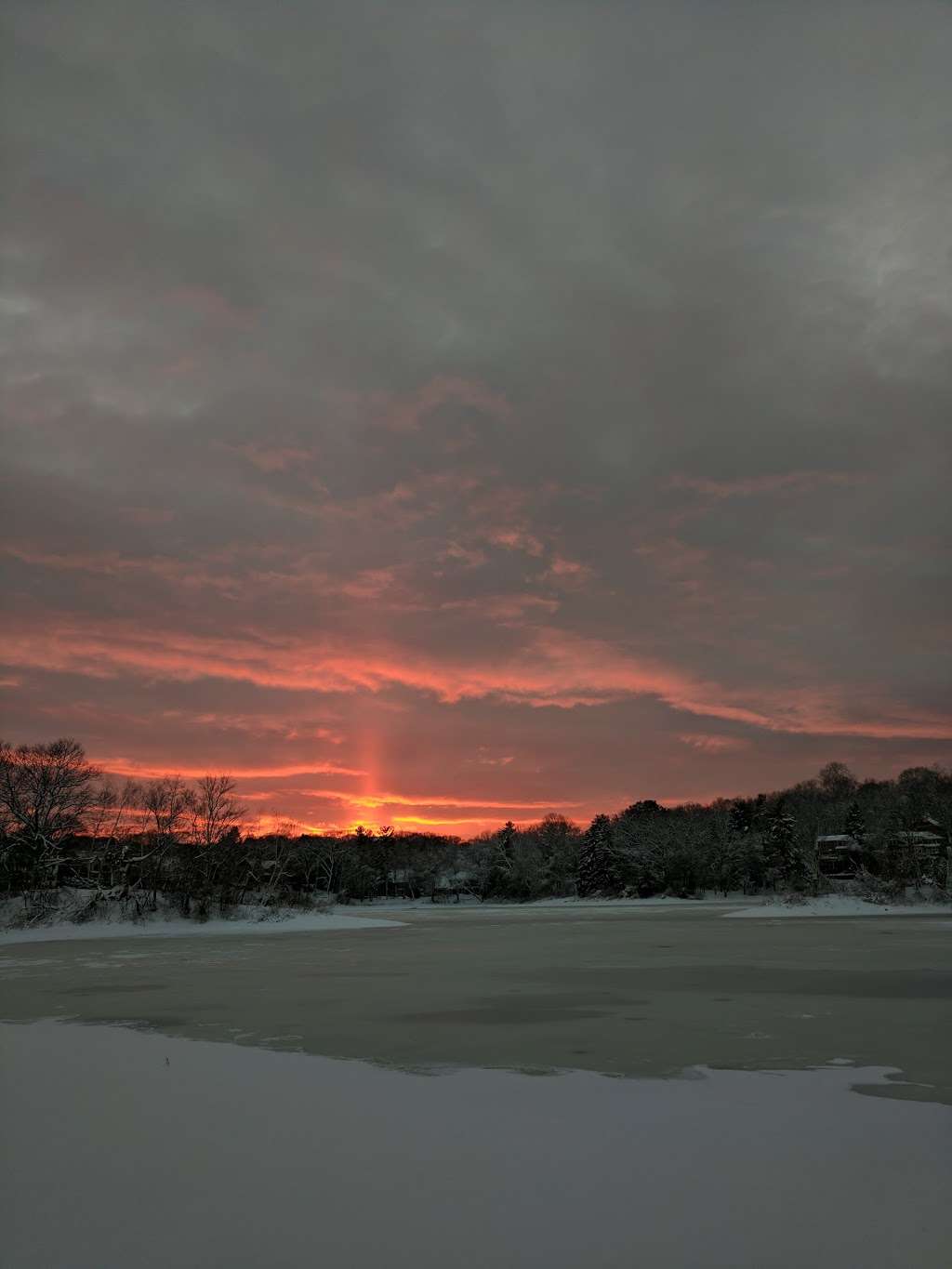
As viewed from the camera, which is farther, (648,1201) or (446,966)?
(446,966)

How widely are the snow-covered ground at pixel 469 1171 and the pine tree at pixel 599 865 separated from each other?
307ft

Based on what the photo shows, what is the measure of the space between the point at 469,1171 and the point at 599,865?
3893 inches

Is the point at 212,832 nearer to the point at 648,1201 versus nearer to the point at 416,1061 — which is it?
the point at 416,1061

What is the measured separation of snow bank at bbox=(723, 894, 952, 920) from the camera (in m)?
56.5

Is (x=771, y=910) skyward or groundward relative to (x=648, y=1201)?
groundward

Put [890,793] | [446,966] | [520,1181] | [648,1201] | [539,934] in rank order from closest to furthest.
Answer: [648,1201], [520,1181], [446,966], [539,934], [890,793]

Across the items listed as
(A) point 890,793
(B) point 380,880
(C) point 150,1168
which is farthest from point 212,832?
(A) point 890,793

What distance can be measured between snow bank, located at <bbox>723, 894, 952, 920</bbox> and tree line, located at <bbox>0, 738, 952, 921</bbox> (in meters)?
3.31

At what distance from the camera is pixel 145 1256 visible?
5453 millimetres

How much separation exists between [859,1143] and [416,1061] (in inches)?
213

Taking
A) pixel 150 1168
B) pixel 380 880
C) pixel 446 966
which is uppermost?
pixel 150 1168

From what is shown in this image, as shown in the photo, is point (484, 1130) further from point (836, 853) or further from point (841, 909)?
point (836, 853)

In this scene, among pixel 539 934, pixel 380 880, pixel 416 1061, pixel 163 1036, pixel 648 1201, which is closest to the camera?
pixel 648 1201

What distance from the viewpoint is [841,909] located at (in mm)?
60219
